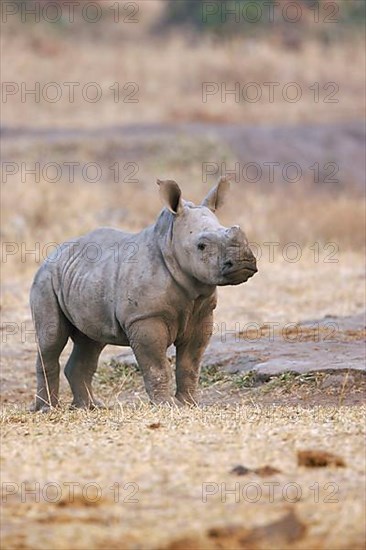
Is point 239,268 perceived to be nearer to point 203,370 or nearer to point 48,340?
point 48,340

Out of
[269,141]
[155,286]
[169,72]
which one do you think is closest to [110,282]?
[155,286]

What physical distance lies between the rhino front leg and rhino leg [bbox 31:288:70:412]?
Result: 0.95m

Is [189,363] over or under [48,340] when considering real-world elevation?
under

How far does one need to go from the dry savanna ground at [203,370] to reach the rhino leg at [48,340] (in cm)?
33

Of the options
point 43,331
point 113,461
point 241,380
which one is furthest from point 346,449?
point 241,380

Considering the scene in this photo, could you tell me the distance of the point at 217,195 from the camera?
28.5 ft

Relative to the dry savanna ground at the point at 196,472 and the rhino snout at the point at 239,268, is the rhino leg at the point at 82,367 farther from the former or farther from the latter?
the rhino snout at the point at 239,268

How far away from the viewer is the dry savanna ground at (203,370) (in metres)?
5.45

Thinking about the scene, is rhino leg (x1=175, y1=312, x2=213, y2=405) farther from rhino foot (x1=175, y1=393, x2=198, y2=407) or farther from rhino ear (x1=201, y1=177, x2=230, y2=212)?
rhino ear (x1=201, y1=177, x2=230, y2=212)

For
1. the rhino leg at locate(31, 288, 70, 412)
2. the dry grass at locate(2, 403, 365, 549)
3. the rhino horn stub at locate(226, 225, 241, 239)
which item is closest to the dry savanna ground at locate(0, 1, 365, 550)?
the dry grass at locate(2, 403, 365, 549)

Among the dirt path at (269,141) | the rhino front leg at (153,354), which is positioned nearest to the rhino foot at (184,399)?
the rhino front leg at (153,354)

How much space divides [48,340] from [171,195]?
155 centimetres

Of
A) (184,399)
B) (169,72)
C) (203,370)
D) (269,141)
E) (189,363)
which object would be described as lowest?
(203,370)

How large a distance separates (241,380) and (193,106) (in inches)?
939
